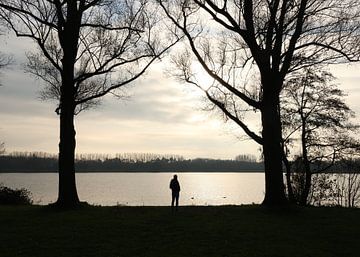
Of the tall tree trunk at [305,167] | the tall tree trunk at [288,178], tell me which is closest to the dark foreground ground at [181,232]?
the tall tree trunk at [288,178]

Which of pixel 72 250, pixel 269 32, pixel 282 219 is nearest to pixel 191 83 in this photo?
pixel 269 32

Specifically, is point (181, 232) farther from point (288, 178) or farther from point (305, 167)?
point (305, 167)

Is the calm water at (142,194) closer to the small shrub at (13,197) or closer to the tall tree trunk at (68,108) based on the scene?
the small shrub at (13,197)

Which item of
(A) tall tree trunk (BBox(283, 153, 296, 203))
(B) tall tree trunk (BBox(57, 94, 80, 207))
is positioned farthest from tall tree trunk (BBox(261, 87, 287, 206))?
(A) tall tree trunk (BBox(283, 153, 296, 203))

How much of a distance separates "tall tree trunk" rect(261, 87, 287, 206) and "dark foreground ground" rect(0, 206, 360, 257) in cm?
100

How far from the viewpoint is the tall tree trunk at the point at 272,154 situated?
21830 mm

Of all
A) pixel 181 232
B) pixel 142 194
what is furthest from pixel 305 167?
pixel 142 194

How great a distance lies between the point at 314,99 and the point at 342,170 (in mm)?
5576

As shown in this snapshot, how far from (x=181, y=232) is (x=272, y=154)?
25.7ft

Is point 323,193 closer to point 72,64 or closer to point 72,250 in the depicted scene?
point 72,64

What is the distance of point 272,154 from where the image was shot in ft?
72.5

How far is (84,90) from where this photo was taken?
28.7 metres

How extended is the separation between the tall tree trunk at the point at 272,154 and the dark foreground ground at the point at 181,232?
100 cm

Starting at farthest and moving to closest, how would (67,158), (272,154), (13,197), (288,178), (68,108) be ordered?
(288,178) → (13,197) → (68,108) → (67,158) → (272,154)
